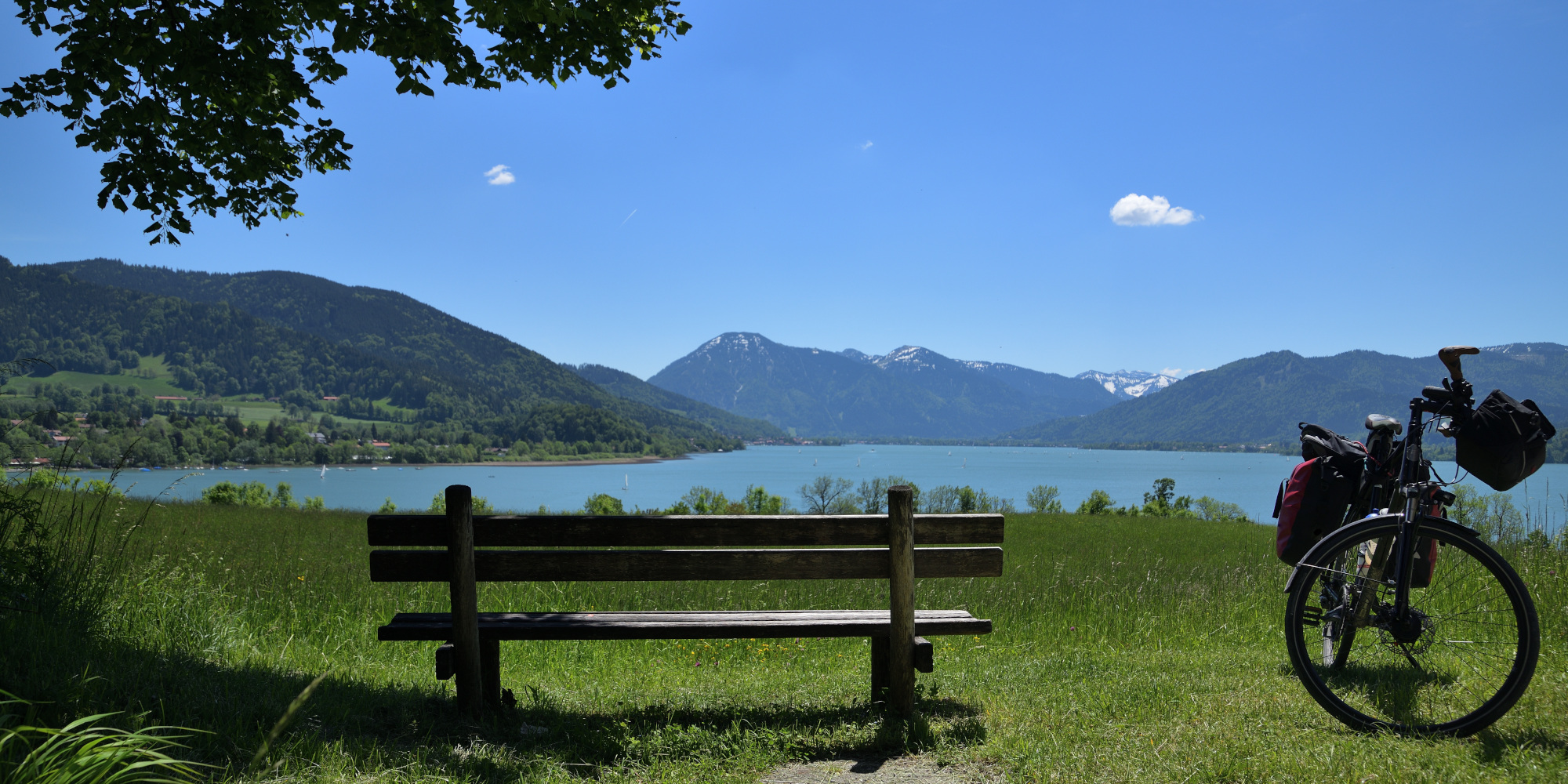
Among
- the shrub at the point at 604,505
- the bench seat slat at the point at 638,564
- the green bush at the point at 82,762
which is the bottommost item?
the shrub at the point at 604,505

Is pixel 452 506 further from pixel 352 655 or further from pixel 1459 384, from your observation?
pixel 1459 384

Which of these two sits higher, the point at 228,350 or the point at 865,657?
the point at 228,350

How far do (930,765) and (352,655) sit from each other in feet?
13.7

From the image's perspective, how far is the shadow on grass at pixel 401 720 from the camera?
10.2ft

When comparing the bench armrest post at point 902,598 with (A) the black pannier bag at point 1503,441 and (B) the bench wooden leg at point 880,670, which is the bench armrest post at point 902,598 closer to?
(B) the bench wooden leg at point 880,670

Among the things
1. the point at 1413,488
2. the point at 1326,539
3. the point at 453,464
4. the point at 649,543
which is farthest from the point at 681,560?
the point at 453,464

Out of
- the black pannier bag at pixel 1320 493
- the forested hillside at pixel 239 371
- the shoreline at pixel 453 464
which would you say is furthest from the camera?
the forested hillside at pixel 239 371

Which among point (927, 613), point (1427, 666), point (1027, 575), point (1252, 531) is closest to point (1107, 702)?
point (927, 613)

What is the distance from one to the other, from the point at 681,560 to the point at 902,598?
3.42 ft

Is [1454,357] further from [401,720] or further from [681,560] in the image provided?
[401,720]

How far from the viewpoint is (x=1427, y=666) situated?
13.0ft

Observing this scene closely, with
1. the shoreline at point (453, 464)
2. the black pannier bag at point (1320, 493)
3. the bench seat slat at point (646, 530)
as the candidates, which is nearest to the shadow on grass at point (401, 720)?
the bench seat slat at point (646, 530)

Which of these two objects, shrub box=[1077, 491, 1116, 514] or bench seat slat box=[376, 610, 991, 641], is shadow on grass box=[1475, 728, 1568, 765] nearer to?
bench seat slat box=[376, 610, 991, 641]

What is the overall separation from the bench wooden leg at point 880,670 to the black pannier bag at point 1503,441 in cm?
268
